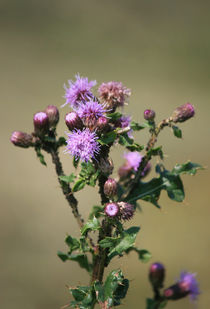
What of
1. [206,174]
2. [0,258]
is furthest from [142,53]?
[0,258]

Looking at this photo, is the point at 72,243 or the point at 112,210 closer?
the point at 112,210

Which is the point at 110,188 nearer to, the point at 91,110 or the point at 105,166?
the point at 105,166

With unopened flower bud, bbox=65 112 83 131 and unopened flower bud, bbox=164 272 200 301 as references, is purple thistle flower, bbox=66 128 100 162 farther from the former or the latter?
unopened flower bud, bbox=164 272 200 301

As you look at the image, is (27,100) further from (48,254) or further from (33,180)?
(48,254)

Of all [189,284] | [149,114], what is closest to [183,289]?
[189,284]

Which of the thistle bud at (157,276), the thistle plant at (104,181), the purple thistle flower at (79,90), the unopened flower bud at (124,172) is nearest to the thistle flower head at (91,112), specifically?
the thistle plant at (104,181)

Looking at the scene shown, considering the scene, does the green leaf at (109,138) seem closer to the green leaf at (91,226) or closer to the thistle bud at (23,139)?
the green leaf at (91,226)

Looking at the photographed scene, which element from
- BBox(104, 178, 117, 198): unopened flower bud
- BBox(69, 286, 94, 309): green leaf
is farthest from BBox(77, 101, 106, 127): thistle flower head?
BBox(69, 286, 94, 309): green leaf
